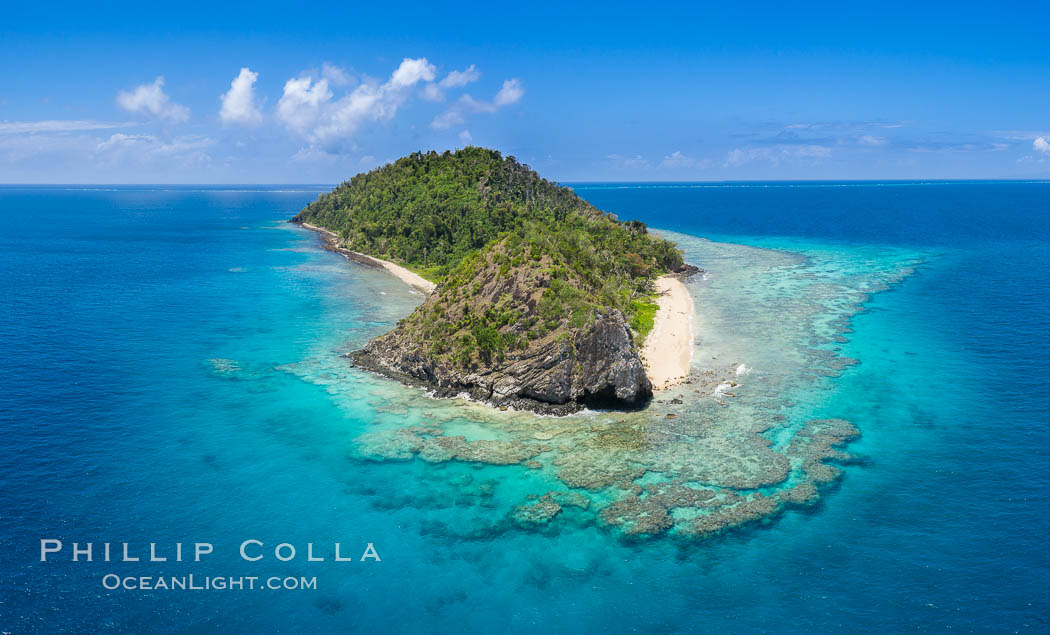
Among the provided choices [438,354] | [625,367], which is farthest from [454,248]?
[625,367]

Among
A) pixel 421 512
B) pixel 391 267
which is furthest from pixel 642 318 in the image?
pixel 391 267

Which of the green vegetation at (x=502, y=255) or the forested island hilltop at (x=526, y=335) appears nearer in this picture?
the forested island hilltop at (x=526, y=335)

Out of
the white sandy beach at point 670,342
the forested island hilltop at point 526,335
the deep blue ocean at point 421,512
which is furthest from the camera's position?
the white sandy beach at point 670,342

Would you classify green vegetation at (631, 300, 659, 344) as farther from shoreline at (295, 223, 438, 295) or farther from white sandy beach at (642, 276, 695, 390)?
shoreline at (295, 223, 438, 295)

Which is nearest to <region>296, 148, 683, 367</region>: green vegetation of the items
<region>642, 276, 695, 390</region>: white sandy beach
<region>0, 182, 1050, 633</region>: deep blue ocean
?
<region>642, 276, 695, 390</region>: white sandy beach

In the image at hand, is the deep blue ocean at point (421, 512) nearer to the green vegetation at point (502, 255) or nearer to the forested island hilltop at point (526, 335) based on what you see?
the forested island hilltop at point (526, 335)

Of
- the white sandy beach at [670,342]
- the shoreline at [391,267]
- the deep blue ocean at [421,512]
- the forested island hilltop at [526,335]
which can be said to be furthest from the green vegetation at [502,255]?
the deep blue ocean at [421,512]

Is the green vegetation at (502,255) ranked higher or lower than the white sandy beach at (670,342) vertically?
higher
